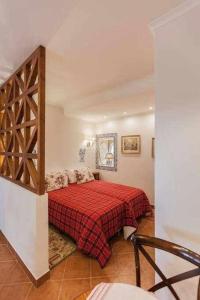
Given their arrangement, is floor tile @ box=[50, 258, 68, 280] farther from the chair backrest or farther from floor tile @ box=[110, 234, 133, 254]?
the chair backrest

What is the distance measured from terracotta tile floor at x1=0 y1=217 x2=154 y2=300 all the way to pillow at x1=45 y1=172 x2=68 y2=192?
49.8 inches

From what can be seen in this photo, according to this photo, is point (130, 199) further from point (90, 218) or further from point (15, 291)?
point (15, 291)

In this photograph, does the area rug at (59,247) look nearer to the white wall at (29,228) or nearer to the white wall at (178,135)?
the white wall at (29,228)

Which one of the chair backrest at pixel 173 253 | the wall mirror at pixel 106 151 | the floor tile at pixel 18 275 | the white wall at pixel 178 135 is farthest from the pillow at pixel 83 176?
the chair backrest at pixel 173 253

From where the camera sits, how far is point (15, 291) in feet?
5.29

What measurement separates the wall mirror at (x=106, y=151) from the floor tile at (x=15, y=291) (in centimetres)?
337

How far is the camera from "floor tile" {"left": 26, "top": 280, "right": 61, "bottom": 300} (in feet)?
5.11

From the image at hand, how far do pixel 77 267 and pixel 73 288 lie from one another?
1.02ft

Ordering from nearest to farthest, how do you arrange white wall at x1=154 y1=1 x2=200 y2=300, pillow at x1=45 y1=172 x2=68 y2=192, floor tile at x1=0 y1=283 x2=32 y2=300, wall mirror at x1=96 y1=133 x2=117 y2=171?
white wall at x1=154 y1=1 x2=200 y2=300 < floor tile at x1=0 y1=283 x2=32 y2=300 < pillow at x1=45 y1=172 x2=68 y2=192 < wall mirror at x1=96 y1=133 x2=117 y2=171

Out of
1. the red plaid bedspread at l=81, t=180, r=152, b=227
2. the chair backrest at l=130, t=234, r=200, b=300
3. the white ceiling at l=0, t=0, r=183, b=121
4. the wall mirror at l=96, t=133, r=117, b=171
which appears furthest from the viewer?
the wall mirror at l=96, t=133, r=117, b=171

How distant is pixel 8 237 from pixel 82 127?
10.9 ft

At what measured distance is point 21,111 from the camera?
2.08 m

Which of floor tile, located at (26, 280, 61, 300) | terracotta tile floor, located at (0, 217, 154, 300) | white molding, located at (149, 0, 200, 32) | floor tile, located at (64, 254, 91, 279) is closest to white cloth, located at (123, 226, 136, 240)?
terracotta tile floor, located at (0, 217, 154, 300)

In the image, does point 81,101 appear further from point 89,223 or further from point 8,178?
point 89,223
